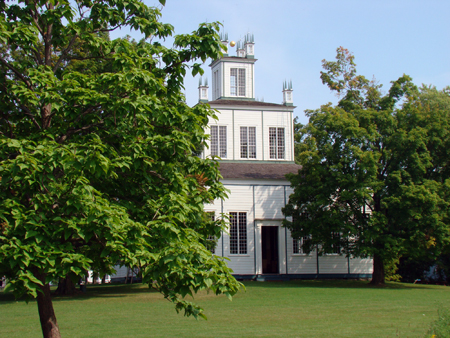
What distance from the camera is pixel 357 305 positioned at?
19125 mm

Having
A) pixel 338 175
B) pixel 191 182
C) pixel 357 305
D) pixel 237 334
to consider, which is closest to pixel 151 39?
pixel 191 182

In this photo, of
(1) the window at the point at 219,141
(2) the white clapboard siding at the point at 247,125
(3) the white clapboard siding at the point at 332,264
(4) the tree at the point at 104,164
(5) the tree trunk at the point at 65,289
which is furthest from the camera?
(2) the white clapboard siding at the point at 247,125

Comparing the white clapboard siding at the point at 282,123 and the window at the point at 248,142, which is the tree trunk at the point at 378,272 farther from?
the window at the point at 248,142

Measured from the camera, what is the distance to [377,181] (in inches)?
1137

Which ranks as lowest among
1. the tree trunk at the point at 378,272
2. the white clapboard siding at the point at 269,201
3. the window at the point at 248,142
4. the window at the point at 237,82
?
the tree trunk at the point at 378,272

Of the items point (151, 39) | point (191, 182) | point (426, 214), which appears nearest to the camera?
point (191, 182)

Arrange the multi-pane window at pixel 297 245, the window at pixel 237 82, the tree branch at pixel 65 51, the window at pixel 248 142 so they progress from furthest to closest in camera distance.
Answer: the window at pixel 237 82
the window at pixel 248 142
the multi-pane window at pixel 297 245
the tree branch at pixel 65 51

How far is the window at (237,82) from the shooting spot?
38.7 metres

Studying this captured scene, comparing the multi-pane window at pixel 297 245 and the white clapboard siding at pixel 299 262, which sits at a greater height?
the multi-pane window at pixel 297 245

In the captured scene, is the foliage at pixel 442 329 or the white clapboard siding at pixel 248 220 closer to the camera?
the foliage at pixel 442 329

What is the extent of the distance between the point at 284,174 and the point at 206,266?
27.3 m

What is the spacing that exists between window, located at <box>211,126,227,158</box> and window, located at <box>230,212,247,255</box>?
5.20m

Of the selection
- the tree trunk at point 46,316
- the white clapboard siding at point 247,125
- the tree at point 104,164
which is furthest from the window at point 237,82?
the tree trunk at point 46,316

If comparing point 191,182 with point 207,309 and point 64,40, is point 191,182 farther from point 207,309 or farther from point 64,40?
point 207,309
